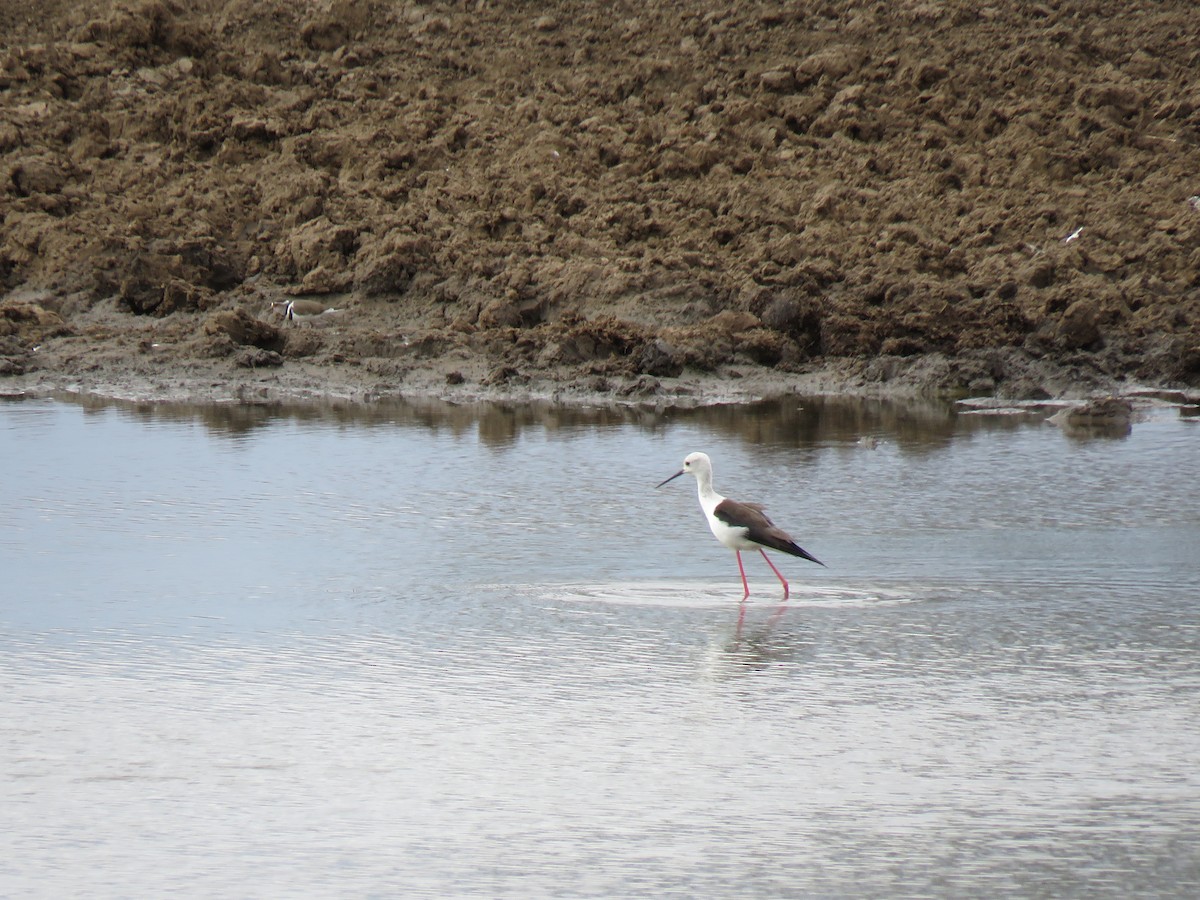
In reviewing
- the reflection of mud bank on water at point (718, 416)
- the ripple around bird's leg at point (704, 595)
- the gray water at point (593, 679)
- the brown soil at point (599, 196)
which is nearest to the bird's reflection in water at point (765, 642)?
the gray water at point (593, 679)

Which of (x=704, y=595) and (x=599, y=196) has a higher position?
(x=599, y=196)

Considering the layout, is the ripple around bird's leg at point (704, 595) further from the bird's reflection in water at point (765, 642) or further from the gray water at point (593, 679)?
the bird's reflection in water at point (765, 642)

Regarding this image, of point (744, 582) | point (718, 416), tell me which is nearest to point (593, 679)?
point (744, 582)

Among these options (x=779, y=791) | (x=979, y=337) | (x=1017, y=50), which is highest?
(x=1017, y=50)

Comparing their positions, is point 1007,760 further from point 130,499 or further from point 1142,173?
point 1142,173

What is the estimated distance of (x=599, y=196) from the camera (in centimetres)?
2130

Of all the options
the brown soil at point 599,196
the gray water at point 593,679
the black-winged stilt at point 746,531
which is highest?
the brown soil at point 599,196

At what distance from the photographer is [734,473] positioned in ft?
38.5

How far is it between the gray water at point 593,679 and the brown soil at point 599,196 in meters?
5.74

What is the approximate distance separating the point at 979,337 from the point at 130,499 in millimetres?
9676

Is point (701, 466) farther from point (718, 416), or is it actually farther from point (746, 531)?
point (718, 416)

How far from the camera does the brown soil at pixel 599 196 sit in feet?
59.1

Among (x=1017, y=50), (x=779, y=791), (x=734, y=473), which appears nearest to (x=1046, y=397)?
(x=734, y=473)

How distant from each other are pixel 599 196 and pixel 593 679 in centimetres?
1508
